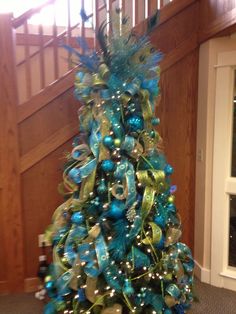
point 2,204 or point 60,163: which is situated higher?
point 60,163

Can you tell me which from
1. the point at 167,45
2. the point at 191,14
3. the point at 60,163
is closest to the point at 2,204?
the point at 60,163

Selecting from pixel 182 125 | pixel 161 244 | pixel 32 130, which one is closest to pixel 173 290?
pixel 161 244

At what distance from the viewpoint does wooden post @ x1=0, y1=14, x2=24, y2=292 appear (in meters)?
2.10

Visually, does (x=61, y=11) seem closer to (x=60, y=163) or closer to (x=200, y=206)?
(x=60, y=163)

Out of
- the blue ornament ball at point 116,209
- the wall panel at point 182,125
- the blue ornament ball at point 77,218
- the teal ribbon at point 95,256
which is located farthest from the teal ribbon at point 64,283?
the wall panel at point 182,125

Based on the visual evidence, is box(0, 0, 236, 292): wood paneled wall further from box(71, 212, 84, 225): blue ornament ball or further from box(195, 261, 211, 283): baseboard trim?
box(195, 261, 211, 283): baseboard trim

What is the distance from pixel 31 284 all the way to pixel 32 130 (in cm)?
119

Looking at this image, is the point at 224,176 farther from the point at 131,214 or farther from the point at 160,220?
the point at 131,214

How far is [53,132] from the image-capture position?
2.24 metres

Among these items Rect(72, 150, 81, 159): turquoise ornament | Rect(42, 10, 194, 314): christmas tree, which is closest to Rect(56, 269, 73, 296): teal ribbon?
Rect(42, 10, 194, 314): christmas tree

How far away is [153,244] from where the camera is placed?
163 cm

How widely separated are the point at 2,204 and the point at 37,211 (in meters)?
0.26

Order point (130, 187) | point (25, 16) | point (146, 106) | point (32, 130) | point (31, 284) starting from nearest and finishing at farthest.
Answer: point (130, 187), point (146, 106), point (25, 16), point (32, 130), point (31, 284)

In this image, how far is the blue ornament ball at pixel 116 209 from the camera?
1.57 meters
